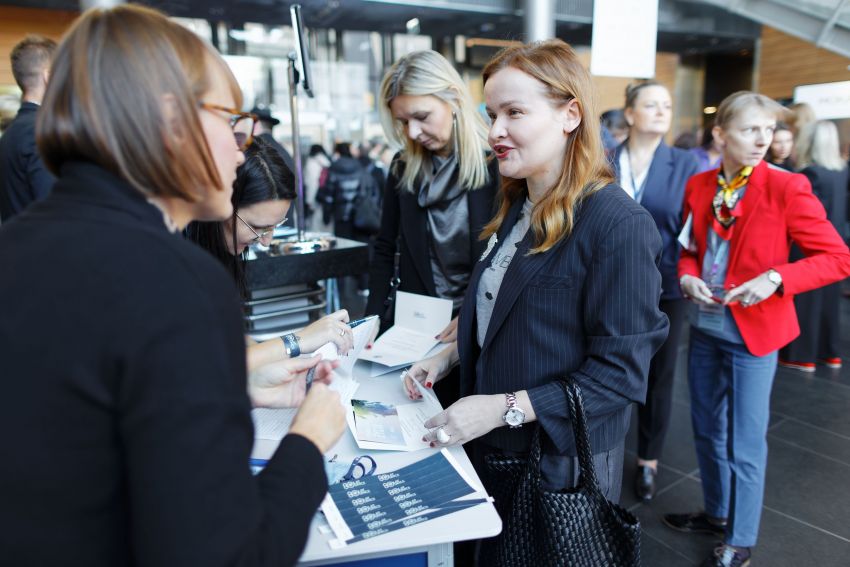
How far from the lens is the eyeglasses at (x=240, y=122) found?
28.9 inches

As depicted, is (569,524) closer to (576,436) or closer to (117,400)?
(576,436)

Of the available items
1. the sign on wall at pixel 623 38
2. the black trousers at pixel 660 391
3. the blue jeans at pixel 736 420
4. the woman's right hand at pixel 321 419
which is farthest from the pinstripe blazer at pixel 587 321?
the sign on wall at pixel 623 38

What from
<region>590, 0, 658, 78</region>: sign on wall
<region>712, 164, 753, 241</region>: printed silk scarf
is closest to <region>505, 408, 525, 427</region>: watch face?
<region>712, 164, 753, 241</region>: printed silk scarf

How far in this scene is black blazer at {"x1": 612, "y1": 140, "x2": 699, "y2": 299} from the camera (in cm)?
259

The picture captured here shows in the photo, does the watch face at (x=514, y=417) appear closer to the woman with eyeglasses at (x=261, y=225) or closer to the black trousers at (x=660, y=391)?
the woman with eyeglasses at (x=261, y=225)

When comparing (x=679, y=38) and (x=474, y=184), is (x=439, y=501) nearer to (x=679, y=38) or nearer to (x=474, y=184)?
(x=474, y=184)

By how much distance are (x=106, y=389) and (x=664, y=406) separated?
8.36ft

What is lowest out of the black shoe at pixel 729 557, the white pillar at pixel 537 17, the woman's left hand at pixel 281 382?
the black shoe at pixel 729 557

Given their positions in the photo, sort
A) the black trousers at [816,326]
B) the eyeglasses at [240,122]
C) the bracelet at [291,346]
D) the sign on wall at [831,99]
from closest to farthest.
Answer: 1. the eyeglasses at [240,122]
2. the bracelet at [291,346]
3. the black trousers at [816,326]
4. the sign on wall at [831,99]

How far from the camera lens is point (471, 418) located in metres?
1.26

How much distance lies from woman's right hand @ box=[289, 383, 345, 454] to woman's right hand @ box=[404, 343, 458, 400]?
27.9 inches

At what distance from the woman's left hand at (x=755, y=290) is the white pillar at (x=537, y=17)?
396cm

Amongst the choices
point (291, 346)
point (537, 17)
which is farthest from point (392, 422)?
point (537, 17)

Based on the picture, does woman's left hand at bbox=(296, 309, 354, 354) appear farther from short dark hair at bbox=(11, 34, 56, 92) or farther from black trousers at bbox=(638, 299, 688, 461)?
short dark hair at bbox=(11, 34, 56, 92)
